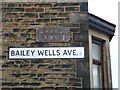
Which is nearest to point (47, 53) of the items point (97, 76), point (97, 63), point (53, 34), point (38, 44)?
point (38, 44)

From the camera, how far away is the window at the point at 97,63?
7.27 meters

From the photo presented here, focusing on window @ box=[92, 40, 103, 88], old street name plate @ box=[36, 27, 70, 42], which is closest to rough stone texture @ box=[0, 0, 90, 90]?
old street name plate @ box=[36, 27, 70, 42]

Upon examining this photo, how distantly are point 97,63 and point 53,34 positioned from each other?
1945mm

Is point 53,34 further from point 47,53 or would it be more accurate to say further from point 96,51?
point 96,51

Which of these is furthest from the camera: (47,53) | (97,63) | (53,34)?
(97,63)

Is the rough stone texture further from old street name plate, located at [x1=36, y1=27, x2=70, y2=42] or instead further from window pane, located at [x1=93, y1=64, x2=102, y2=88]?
window pane, located at [x1=93, y1=64, x2=102, y2=88]

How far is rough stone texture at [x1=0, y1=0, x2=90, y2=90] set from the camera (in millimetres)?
5620

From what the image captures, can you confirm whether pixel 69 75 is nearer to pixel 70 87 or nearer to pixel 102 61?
pixel 70 87

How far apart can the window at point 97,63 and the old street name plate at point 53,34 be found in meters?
1.55

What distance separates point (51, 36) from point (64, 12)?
1.68 feet

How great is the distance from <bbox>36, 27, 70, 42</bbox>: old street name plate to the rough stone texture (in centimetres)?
7

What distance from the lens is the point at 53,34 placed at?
5816 millimetres

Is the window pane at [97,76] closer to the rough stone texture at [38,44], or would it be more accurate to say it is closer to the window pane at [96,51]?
the window pane at [96,51]

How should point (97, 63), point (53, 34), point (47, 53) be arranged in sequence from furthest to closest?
point (97, 63) < point (53, 34) < point (47, 53)
